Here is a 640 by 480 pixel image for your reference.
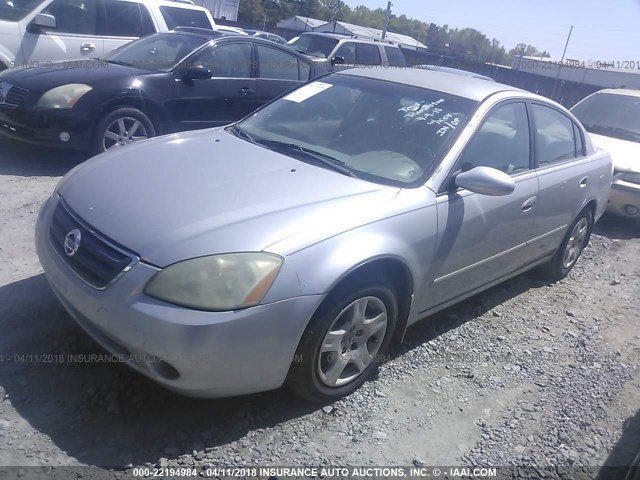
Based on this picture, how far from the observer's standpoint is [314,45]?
1352 centimetres

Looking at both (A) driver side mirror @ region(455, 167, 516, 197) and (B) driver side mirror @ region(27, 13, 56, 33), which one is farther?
(B) driver side mirror @ region(27, 13, 56, 33)

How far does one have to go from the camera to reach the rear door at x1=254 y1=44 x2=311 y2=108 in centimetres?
742

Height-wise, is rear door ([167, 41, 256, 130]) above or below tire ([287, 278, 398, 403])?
above

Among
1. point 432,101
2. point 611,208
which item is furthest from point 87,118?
point 611,208

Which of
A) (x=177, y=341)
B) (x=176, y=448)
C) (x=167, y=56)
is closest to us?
(x=177, y=341)

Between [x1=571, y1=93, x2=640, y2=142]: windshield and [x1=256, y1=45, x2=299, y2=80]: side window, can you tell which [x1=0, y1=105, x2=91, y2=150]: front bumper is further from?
[x1=571, y1=93, x2=640, y2=142]: windshield

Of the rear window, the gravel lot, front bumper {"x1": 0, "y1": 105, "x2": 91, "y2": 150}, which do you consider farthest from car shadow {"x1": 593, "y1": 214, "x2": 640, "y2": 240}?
the rear window

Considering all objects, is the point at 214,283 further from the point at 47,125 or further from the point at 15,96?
the point at 15,96

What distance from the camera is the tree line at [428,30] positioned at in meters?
32.5

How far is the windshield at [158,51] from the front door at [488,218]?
4.25 meters

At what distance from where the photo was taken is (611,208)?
7.11 m

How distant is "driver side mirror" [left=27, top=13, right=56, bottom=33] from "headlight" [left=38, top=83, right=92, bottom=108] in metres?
2.51

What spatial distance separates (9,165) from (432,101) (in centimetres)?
460

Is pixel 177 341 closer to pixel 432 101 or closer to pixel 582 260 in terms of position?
pixel 432 101
